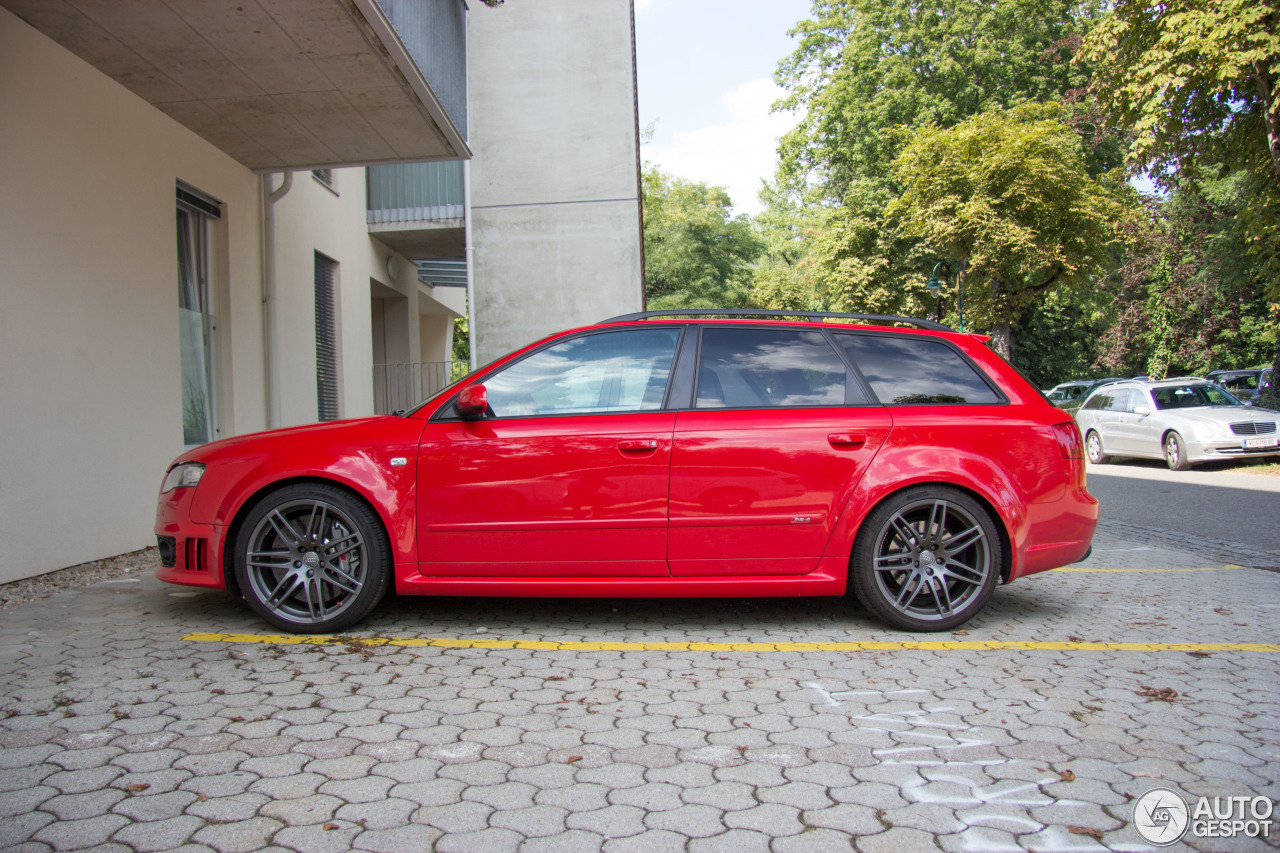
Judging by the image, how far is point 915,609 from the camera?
4.34 m

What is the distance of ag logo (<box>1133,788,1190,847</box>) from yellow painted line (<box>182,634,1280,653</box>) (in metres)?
1.56

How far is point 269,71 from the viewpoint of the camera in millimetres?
6477

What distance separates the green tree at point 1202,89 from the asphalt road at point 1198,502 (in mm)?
4292

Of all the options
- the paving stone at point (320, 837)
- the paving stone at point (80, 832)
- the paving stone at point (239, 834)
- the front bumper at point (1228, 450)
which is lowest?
the paving stone at point (320, 837)

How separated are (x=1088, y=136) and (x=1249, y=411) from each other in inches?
670

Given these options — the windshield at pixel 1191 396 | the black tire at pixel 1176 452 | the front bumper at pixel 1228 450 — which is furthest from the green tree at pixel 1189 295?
the front bumper at pixel 1228 450

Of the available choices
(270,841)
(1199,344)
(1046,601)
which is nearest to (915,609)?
(1046,601)

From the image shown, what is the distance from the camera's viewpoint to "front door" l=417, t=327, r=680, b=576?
4.16 meters

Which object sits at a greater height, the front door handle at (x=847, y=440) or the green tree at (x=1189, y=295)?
the green tree at (x=1189, y=295)

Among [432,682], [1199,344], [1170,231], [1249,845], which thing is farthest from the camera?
[1199,344]

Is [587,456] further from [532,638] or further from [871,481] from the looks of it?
[871,481]

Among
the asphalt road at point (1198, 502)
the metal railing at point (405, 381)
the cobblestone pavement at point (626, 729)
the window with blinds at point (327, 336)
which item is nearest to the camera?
the cobblestone pavement at point (626, 729)

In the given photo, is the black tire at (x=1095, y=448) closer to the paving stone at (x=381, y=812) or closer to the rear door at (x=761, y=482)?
the rear door at (x=761, y=482)

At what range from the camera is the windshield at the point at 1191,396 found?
15242 millimetres
